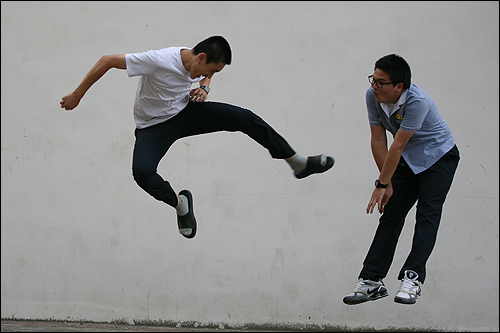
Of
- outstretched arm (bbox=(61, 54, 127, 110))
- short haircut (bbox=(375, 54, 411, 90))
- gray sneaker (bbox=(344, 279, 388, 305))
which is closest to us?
outstretched arm (bbox=(61, 54, 127, 110))

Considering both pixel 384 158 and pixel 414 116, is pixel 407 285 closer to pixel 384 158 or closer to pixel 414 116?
pixel 384 158

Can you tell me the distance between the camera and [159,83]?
2398mm

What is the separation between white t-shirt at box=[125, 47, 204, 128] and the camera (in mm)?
2299

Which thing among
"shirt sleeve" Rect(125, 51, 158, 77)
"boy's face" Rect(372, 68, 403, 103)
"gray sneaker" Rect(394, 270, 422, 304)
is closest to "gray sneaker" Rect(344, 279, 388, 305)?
"gray sneaker" Rect(394, 270, 422, 304)

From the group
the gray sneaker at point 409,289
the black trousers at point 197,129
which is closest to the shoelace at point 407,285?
the gray sneaker at point 409,289

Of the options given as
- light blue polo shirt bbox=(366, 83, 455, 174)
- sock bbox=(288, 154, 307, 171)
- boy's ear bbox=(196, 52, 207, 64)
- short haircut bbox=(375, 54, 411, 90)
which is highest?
boy's ear bbox=(196, 52, 207, 64)

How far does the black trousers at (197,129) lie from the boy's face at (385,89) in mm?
543

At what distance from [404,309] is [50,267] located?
3.31 metres

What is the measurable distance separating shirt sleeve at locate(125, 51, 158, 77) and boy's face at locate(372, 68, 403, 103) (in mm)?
1119

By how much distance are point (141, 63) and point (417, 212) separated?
1660mm

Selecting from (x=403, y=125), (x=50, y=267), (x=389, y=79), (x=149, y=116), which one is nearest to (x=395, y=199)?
(x=403, y=125)

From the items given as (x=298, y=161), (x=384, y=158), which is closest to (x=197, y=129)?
(x=298, y=161)

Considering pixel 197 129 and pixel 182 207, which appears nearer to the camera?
pixel 197 129

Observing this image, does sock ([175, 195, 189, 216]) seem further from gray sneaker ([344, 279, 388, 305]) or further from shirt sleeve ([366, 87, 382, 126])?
shirt sleeve ([366, 87, 382, 126])
